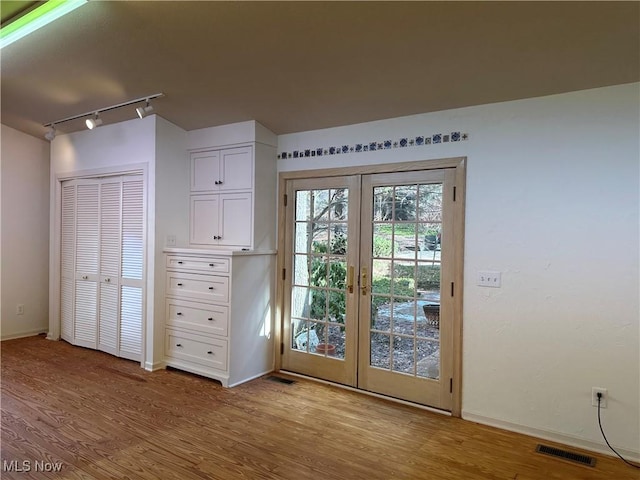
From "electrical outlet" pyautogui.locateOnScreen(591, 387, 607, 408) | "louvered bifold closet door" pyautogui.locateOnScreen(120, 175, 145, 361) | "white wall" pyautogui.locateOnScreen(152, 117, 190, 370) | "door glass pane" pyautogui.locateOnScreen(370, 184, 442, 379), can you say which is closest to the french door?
"door glass pane" pyautogui.locateOnScreen(370, 184, 442, 379)

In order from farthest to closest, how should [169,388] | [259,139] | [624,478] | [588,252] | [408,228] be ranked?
1. [259,139]
2. [169,388]
3. [408,228]
4. [588,252]
5. [624,478]

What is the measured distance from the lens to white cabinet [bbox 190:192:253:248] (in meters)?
4.01

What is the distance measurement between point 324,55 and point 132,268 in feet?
9.67

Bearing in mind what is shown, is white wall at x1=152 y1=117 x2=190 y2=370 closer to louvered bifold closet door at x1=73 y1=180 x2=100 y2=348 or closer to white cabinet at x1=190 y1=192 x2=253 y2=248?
white cabinet at x1=190 y1=192 x2=253 y2=248

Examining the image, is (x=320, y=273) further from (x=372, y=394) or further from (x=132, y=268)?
(x=132, y=268)

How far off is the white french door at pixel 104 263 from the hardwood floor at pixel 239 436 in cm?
72

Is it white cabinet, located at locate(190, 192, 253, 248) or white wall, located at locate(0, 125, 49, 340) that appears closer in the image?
white cabinet, located at locate(190, 192, 253, 248)

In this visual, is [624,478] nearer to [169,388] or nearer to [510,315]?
[510,315]

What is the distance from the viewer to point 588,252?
107 inches

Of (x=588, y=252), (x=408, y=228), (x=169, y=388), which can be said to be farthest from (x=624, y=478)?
(x=169, y=388)

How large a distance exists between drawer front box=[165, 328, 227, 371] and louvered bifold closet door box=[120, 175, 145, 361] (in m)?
0.39

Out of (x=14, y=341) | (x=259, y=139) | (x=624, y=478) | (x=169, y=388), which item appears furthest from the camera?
(x=14, y=341)

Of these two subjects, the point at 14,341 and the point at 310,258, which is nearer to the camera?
the point at 310,258

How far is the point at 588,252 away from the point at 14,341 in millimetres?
6050
